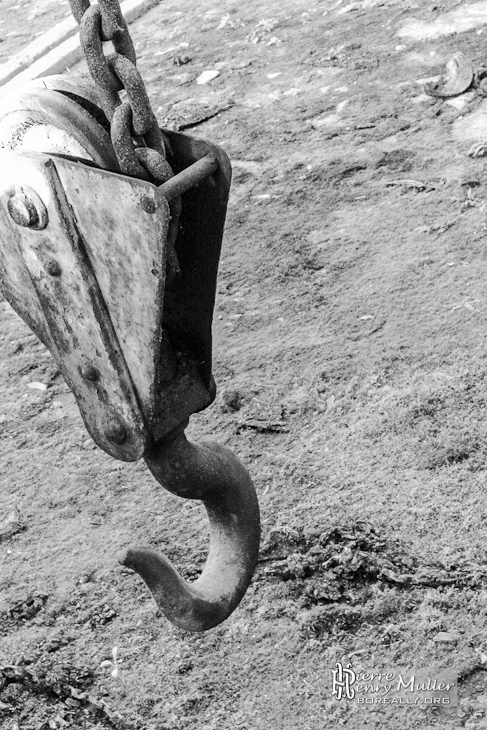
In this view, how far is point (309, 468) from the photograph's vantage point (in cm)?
301

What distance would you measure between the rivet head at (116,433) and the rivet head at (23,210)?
11.5 inches

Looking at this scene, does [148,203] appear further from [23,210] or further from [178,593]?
[178,593]

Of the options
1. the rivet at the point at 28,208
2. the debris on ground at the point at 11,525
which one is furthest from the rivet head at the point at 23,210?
the debris on ground at the point at 11,525

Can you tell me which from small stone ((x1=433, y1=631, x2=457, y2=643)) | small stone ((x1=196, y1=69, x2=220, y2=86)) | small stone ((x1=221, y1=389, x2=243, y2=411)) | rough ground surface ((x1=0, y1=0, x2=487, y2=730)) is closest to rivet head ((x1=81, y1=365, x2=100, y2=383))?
rough ground surface ((x1=0, y1=0, x2=487, y2=730))

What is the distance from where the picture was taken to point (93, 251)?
124 cm

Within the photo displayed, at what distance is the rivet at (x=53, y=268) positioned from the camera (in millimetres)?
1273

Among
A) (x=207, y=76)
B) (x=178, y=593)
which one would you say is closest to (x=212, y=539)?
(x=178, y=593)

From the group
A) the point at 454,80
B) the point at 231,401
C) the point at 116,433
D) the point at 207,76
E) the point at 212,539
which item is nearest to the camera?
the point at 116,433

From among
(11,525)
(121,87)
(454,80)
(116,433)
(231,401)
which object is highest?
(121,87)

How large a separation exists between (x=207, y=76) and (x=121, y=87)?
558cm

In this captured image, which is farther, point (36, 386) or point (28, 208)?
point (36, 386)

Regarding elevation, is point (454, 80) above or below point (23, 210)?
below

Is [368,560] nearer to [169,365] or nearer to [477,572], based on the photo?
[477,572]

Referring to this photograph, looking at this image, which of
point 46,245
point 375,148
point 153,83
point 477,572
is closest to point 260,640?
point 477,572
